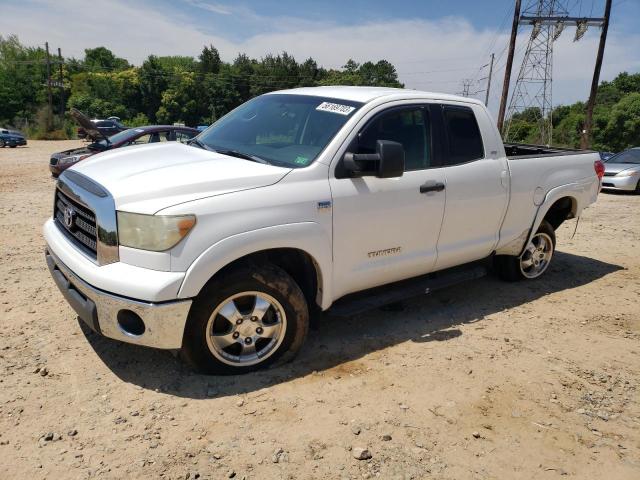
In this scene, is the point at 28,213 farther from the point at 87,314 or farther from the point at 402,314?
the point at 402,314

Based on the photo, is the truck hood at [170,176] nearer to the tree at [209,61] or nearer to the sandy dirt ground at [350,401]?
the sandy dirt ground at [350,401]

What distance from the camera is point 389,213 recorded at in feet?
12.5

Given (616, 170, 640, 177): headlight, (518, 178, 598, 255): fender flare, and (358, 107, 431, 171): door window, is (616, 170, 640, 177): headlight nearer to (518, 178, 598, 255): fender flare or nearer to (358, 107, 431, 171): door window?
(518, 178, 598, 255): fender flare

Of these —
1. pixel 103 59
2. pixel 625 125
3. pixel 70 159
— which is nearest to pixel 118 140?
pixel 70 159

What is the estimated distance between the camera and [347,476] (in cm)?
264

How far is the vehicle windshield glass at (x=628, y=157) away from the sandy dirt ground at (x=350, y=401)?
1142 centimetres

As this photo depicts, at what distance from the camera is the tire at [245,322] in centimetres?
318

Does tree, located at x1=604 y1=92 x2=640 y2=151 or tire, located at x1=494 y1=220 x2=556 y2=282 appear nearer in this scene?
tire, located at x1=494 y1=220 x2=556 y2=282

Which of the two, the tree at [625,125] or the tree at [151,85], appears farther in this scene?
the tree at [151,85]

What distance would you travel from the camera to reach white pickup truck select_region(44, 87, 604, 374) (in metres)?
3.00

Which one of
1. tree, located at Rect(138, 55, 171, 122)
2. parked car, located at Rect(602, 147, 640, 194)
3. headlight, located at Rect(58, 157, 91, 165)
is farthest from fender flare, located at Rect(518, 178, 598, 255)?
tree, located at Rect(138, 55, 171, 122)

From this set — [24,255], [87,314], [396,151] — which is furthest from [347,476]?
[24,255]

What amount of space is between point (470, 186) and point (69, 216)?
3125 millimetres

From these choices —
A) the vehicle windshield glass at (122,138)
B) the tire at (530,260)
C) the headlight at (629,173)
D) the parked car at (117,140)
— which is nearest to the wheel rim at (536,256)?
the tire at (530,260)
